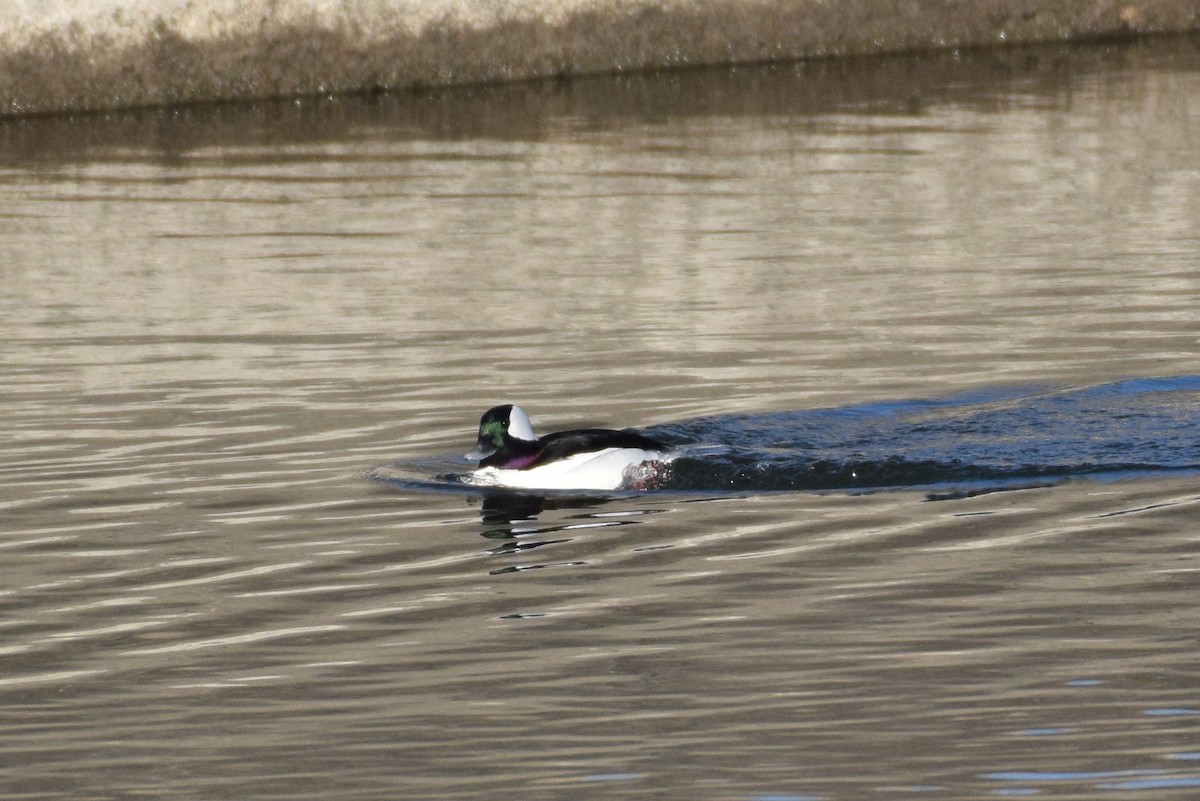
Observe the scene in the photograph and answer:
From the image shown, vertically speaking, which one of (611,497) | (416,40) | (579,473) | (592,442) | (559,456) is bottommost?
(611,497)

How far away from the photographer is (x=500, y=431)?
10758 millimetres

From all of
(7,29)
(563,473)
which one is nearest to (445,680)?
(563,473)

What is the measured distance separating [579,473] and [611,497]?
0.64 feet

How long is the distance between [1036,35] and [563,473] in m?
23.4

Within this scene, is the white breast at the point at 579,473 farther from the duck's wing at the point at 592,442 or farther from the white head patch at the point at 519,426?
the white head patch at the point at 519,426

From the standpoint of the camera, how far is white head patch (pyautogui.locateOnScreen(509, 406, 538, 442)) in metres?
10.8

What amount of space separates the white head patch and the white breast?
17cm

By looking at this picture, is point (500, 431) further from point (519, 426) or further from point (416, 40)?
point (416, 40)

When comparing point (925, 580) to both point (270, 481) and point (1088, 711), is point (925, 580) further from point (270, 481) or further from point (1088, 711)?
point (270, 481)

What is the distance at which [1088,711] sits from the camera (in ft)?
22.2

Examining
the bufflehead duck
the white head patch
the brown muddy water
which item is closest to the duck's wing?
the bufflehead duck

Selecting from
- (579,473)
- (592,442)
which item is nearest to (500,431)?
(579,473)

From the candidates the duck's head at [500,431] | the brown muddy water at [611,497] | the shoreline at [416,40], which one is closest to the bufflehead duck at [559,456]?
the duck's head at [500,431]

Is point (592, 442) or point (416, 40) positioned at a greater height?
point (416, 40)
